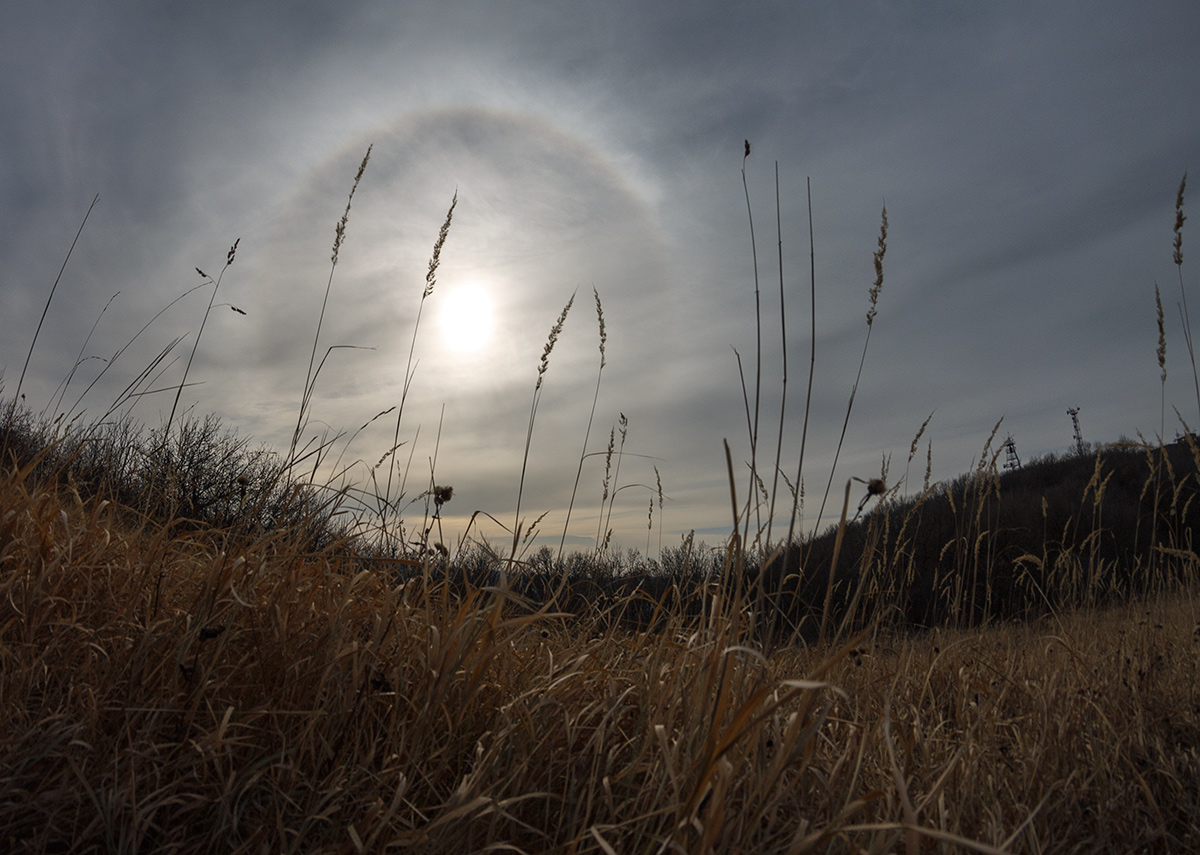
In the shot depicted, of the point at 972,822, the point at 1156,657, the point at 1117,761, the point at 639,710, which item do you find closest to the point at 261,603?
the point at 639,710

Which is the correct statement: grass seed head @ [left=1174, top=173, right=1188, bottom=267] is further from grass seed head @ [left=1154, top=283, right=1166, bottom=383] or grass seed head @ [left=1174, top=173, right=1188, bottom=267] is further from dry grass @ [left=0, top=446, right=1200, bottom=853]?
dry grass @ [left=0, top=446, right=1200, bottom=853]

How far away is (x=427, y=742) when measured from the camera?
149cm

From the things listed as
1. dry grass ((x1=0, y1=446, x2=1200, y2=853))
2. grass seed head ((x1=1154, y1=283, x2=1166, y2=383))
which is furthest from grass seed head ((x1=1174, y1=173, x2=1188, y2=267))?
dry grass ((x1=0, y1=446, x2=1200, y2=853))

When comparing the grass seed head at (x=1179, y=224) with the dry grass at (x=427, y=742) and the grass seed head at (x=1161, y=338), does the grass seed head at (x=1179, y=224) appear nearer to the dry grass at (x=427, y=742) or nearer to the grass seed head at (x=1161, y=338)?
the grass seed head at (x=1161, y=338)

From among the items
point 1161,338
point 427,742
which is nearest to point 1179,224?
point 1161,338

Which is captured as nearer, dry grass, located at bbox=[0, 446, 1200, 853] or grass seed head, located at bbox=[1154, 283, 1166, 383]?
dry grass, located at bbox=[0, 446, 1200, 853]

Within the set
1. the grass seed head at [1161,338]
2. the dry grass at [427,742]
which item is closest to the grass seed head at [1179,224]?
the grass seed head at [1161,338]

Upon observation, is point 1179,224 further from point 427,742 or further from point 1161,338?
point 427,742

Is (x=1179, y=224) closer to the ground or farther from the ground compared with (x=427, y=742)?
farther from the ground

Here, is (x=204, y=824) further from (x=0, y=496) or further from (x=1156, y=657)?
(x=1156, y=657)

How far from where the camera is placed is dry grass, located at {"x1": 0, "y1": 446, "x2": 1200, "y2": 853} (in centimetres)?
120

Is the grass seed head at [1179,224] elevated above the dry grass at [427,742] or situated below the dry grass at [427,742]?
above

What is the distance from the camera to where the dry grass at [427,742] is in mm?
1197

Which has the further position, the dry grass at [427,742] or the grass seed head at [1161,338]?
the grass seed head at [1161,338]
